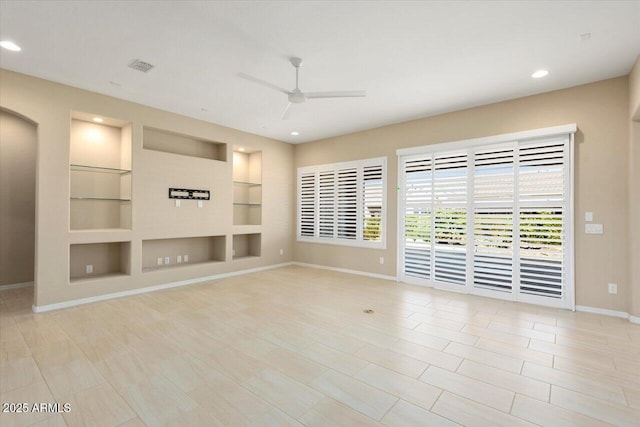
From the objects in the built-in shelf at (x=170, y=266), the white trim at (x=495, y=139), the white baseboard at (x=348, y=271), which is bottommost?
the white baseboard at (x=348, y=271)

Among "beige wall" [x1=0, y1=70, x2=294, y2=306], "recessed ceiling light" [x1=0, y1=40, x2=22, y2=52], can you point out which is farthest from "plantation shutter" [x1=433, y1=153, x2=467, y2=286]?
"recessed ceiling light" [x1=0, y1=40, x2=22, y2=52]

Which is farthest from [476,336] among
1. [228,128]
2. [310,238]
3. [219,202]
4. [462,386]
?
[228,128]

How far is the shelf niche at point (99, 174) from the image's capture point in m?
4.65

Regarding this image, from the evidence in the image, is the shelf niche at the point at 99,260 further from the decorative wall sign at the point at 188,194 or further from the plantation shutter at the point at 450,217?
the plantation shutter at the point at 450,217

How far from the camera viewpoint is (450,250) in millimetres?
5070

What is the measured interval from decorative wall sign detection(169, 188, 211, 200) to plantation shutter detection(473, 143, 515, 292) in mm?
4955

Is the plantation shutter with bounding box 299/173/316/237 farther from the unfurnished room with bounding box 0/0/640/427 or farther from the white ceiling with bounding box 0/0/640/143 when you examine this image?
the white ceiling with bounding box 0/0/640/143

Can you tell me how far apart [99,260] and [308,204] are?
4.30 meters

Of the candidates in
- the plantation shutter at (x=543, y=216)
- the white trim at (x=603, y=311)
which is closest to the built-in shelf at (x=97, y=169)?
the plantation shutter at (x=543, y=216)

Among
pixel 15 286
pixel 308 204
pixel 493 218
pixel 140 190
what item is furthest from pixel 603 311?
pixel 15 286

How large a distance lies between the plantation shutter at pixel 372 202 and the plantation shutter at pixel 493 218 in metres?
1.81

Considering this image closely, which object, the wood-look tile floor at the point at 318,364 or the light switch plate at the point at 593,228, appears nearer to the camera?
the wood-look tile floor at the point at 318,364

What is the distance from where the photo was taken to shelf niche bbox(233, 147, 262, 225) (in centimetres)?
691

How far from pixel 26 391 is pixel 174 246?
3719mm
